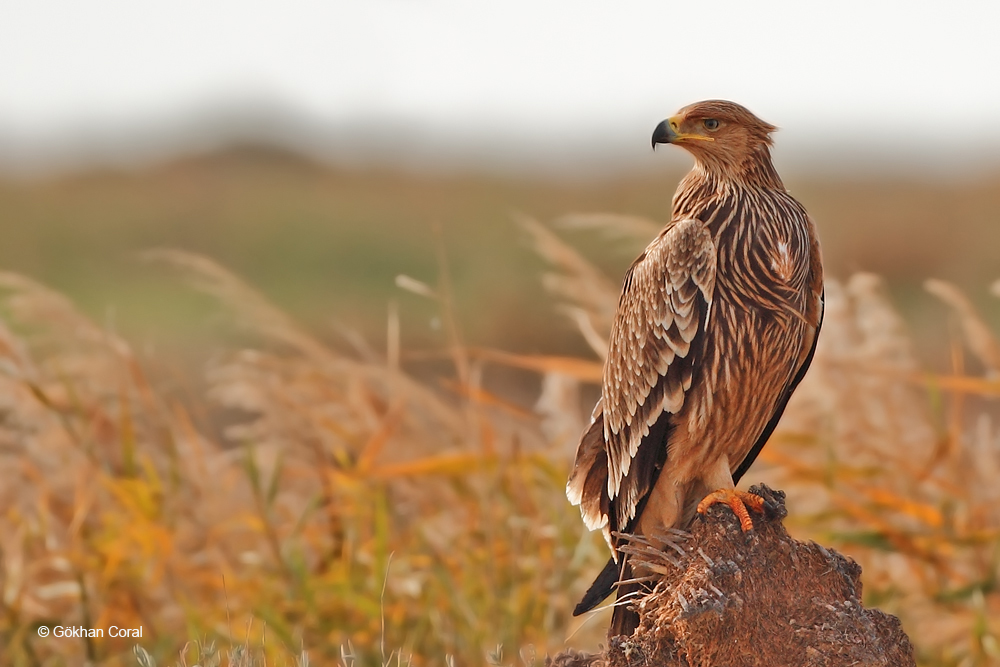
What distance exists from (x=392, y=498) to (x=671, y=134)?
8.23 ft

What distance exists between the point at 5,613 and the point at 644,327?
119 inches

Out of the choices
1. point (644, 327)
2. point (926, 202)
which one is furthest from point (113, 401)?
point (926, 202)

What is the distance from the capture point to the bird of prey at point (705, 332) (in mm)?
2510

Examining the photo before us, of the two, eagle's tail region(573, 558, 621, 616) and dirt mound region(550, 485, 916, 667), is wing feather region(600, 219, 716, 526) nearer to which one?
eagle's tail region(573, 558, 621, 616)

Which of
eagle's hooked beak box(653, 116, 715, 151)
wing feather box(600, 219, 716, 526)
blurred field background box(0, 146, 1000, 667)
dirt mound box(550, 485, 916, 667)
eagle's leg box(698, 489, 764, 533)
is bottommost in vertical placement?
blurred field background box(0, 146, 1000, 667)

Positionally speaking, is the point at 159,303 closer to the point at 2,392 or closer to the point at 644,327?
the point at 2,392

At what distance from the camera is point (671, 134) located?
2.58 m

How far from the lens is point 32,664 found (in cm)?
404

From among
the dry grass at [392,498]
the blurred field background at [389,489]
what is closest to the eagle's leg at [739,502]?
the blurred field background at [389,489]


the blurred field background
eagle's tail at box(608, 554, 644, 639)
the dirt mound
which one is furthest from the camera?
the blurred field background

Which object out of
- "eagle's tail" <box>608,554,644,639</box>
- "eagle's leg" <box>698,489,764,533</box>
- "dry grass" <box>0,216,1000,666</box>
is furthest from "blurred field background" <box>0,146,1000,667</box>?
"eagle's leg" <box>698,489,764,533</box>

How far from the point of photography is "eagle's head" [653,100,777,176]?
101 inches

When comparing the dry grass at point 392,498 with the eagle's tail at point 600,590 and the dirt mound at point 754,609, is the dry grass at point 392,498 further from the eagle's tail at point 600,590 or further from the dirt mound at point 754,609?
the dirt mound at point 754,609

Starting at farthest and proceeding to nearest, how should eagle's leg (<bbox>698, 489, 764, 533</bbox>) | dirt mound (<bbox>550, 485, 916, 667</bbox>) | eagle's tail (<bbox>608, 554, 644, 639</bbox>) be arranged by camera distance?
eagle's tail (<bbox>608, 554, 644, 639</bbox>), eagle's leg (<bbox>698, 489, 764, 533</bbox>), dirt mound (<bbox>550, 485, 916, 667</bbox>)
